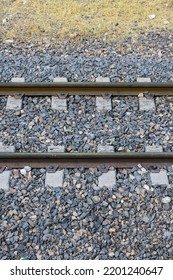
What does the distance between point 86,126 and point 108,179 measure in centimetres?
87

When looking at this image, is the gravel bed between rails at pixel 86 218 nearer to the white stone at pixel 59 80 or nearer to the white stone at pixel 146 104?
the white stone at pixel 146 104

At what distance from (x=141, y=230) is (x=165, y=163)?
0.96 m

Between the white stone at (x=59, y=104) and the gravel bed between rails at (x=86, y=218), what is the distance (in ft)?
3.34

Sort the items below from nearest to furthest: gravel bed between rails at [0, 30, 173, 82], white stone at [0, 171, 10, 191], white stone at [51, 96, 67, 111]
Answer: white stone at [0, 171, 10, 191] → white stone at [51, 96, 67, 111] → gravel bed between rails at [0, 30, 173, 82]

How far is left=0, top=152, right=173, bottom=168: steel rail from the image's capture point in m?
5.29

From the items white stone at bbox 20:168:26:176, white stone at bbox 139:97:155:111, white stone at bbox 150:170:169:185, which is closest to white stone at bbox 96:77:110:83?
white stone at bbox 139:97:155:111

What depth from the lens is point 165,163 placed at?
5328 millimetres

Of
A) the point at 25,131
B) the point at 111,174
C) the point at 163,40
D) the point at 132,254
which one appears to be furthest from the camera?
the point at 163,40

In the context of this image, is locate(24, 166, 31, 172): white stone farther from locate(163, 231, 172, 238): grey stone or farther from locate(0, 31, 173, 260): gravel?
locate(163, 231, 172, 238): grey stone

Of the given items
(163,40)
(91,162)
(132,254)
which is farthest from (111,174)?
(163,40)

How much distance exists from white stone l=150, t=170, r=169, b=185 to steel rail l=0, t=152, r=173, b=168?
4.1 inches

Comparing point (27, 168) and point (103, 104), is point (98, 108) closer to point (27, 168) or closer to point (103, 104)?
point (103, 104)

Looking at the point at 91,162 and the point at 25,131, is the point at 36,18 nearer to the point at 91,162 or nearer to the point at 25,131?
the point at 25,131

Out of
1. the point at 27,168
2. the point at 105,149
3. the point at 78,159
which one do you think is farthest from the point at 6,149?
the point at 105,149
